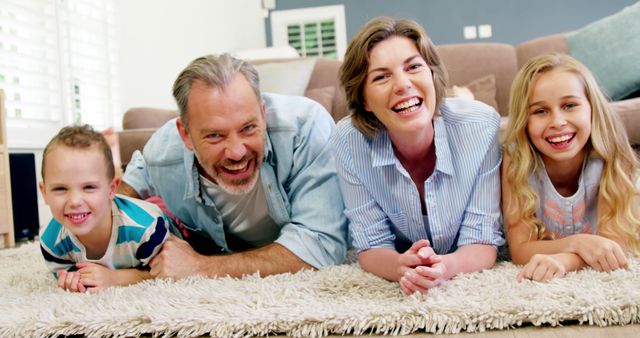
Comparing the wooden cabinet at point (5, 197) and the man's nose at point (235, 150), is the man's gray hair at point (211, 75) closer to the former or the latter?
the man's nose at point (235, 150)

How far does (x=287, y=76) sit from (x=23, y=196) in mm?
1489

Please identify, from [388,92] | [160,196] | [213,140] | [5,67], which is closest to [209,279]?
[213,140]

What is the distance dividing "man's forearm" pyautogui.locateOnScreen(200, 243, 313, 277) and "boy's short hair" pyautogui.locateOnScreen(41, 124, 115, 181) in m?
0.33

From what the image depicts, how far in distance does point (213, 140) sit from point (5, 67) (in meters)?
2.25

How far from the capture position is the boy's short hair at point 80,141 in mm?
1324

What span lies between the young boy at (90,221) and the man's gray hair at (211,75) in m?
0.22

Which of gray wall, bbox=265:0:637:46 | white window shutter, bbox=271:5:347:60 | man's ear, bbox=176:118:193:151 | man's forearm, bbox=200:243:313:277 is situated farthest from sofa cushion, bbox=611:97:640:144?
white window shutter, bbox=271:5:347:60

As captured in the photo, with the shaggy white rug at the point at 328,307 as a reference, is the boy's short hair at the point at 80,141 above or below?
above

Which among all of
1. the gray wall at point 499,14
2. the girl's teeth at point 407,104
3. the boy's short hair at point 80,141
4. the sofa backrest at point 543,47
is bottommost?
the boy's short hair at point 80,141

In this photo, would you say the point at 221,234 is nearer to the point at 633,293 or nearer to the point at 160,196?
the point at 160,196

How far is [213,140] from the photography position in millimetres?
1375

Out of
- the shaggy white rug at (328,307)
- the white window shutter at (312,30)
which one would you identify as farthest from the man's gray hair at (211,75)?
the white window shutter at (312,30)

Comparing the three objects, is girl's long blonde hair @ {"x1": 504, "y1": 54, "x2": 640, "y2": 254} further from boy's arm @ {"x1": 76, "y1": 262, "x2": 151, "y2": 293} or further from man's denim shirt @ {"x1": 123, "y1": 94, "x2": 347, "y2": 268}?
boy's arm @ {"x1": 76, "y1": 262, "x2": 151, "y2": 293}

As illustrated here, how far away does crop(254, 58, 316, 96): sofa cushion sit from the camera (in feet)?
9.78
